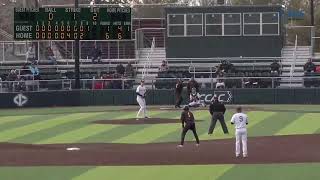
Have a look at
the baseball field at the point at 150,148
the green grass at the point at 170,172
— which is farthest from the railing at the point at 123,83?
the green grass at the point at 170,172

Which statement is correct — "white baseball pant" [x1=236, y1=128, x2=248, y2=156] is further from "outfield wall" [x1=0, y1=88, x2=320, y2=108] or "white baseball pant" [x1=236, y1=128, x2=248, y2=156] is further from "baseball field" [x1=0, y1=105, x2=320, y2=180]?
"outfield wall" [x1=0, y1=88, x2=320, y2=108]

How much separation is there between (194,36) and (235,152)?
30.5m

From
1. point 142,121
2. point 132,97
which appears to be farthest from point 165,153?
point 132,97

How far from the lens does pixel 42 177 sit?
18094 mm

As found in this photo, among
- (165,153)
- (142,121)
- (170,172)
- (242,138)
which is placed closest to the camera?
(170,172)

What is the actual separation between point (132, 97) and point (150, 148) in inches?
819

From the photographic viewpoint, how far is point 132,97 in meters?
44.6

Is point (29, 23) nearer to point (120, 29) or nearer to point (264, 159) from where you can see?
point (120, 29)

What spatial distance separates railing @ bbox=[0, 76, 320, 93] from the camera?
144ft

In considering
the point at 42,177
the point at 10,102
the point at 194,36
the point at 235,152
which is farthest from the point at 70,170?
the point at 194,36

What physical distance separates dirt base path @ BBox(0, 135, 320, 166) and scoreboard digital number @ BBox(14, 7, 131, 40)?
1198cm

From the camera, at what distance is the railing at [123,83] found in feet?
144

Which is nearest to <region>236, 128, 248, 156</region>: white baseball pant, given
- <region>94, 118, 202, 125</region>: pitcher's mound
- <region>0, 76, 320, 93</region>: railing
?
<region>94, 118, 202, 125</region>: pitcher's mound

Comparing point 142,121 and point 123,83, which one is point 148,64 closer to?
point 123,83
